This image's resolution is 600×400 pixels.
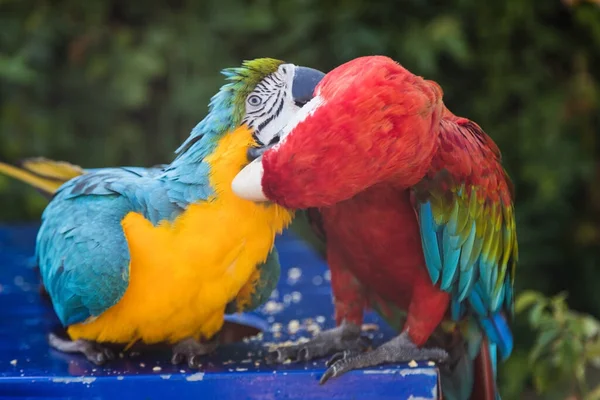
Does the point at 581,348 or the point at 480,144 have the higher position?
the point at 480,144

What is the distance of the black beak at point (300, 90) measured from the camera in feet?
2.96

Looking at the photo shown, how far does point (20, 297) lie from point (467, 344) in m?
0.78

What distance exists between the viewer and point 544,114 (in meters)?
2.17

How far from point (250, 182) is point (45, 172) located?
0.49m

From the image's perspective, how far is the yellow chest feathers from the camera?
3.02ft

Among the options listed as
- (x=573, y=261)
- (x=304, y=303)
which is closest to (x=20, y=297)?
(x=304, y=303)

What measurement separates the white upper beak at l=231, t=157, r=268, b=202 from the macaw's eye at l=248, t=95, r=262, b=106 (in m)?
0.08

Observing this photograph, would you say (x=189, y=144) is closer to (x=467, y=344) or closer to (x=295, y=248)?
(x=467, y=344)

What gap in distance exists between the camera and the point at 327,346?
3.47 feet

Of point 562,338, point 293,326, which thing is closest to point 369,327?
point 293,326

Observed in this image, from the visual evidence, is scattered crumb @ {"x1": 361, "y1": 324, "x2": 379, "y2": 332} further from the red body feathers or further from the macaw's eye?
the macaw's eye

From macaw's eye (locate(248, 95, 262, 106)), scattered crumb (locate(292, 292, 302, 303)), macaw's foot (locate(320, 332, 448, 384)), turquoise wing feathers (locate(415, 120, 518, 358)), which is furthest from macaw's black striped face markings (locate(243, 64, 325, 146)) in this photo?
scattered crumb (locate(292, 292, 302, 303))

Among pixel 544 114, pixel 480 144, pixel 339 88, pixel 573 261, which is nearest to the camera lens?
Result: pixel 339 88

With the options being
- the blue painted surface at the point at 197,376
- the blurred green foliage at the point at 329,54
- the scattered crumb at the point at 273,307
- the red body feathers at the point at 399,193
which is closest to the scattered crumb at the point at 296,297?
the scattered crumb at the point at 273,307
